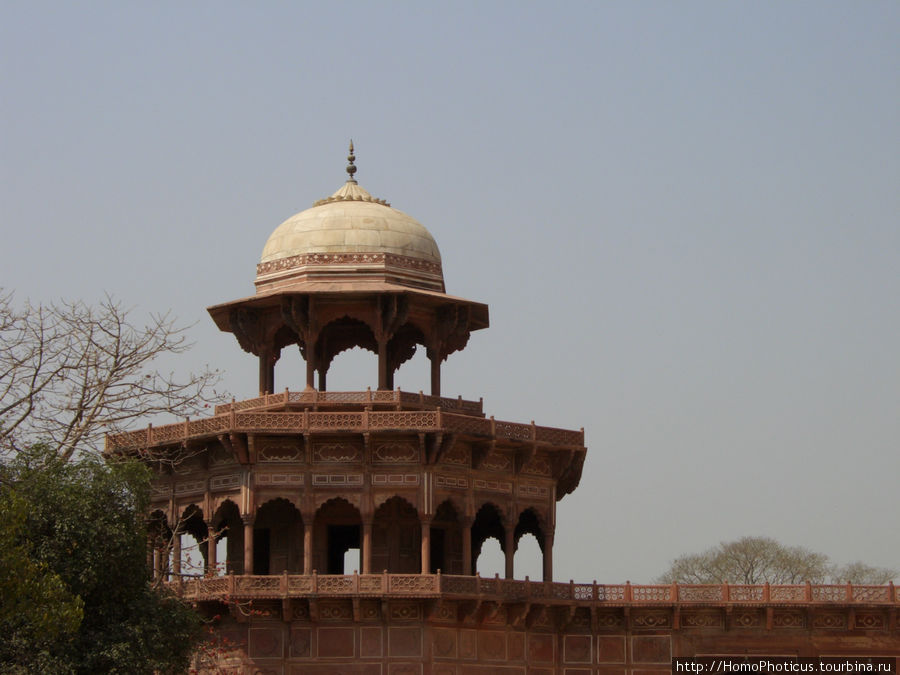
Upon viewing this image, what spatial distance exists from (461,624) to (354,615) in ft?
8.35

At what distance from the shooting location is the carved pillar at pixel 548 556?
4747 cm

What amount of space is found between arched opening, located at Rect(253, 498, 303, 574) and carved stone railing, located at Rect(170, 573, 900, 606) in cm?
282

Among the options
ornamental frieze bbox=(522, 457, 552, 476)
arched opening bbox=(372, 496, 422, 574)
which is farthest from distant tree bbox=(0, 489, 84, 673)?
ornamental frieze bbox=(522, 457, 552, 476)

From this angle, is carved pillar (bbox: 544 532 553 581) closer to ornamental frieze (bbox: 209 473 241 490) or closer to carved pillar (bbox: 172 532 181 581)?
ornamental frieze (bbox: 209 473 241 490)

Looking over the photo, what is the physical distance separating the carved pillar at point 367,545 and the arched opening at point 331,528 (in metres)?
1.03

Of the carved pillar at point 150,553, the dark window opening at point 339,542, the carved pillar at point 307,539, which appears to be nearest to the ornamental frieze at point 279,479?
the carved pillar at point 307,539

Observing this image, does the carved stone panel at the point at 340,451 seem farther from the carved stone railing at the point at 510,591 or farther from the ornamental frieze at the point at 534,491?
the ornamental frieze at the point at 534,491

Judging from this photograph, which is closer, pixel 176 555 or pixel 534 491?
pixel 176 555

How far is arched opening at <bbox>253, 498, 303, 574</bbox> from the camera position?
1868 inches

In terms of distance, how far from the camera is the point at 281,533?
4781cm

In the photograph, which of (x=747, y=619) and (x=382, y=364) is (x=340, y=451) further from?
(x=747, y=619)

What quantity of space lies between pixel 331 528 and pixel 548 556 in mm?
5217

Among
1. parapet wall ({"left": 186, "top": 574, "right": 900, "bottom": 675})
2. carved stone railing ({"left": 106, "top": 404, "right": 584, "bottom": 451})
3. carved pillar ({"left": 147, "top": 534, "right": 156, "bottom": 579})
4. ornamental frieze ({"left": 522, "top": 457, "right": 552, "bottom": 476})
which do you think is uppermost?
carved stone railing ({"left": 106, "top": 404, "right": 584, "bottom": 451})

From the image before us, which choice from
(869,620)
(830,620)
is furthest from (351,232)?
(869,620)
